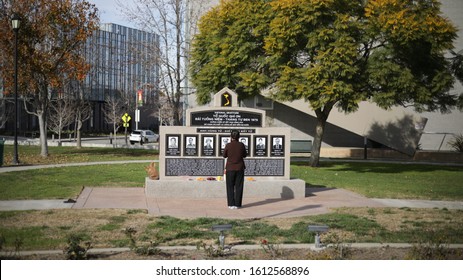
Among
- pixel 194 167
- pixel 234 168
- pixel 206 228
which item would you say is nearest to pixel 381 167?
pixel 194 167

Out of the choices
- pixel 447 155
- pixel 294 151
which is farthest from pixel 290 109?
pixel 447 155

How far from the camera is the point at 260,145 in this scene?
655 inches

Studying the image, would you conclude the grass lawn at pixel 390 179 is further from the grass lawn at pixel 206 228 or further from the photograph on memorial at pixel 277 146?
the grass lawn at pixel 206 228

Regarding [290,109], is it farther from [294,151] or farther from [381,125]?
[381,125]

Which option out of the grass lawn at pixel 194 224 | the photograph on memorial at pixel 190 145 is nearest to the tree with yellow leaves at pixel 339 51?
the grass lawn at pixel 194 224

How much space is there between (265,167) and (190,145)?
2177mm

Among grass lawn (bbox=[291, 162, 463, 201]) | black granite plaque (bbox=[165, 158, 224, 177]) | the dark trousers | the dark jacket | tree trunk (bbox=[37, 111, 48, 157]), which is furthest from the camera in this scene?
tree trunk (bbox=[37, 111, 48, 157])

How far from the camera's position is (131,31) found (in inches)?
1469

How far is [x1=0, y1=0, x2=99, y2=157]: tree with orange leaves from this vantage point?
28.1 m

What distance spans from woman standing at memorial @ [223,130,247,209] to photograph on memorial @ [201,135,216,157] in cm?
293

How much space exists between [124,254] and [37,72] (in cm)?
2270

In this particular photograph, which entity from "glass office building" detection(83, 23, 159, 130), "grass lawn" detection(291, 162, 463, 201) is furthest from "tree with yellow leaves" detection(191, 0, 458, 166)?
"glass office building" detection(83, 23, 159, 130)

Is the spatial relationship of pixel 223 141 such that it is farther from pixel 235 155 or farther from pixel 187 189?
pixel 235 155

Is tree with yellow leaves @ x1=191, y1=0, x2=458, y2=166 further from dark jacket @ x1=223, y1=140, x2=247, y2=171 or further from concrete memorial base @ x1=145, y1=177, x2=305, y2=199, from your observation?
dark jacket @ x1=223, y1=140, x2=247, y2=171
